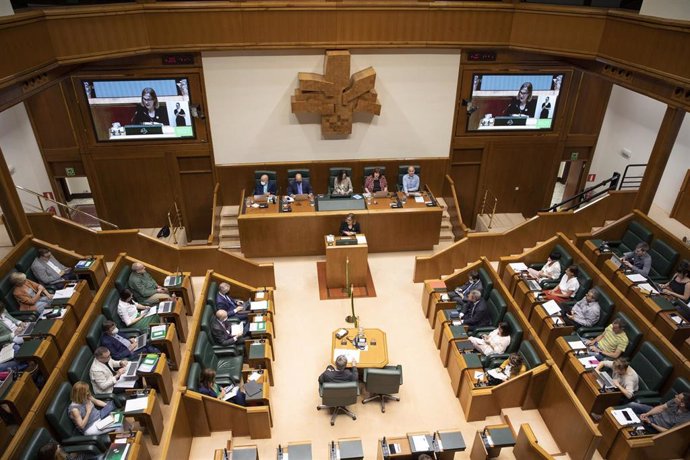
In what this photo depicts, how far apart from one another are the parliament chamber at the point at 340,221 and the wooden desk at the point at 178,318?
44 millimetres

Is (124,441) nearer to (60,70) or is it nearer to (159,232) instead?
(159,232)

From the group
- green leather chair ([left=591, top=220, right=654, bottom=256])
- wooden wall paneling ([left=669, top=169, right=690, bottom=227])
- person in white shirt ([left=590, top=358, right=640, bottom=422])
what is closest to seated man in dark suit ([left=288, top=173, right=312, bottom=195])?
green leather chair ([left=591, top=220, right=654, bottom=256])

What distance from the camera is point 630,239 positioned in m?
8.86

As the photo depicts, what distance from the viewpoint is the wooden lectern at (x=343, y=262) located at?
343 inches

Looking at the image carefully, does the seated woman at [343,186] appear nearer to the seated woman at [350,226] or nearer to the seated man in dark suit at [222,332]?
the seated woman at [350,226]

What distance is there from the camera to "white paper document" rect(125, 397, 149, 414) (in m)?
5.71

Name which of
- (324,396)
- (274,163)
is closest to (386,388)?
(324,396)

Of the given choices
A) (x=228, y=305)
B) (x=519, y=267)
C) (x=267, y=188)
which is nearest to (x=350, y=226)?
(x=267, y=188)

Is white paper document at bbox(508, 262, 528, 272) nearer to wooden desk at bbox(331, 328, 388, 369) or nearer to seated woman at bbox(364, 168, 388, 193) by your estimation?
wooden desk at bbox(331, 328, 388, 369)

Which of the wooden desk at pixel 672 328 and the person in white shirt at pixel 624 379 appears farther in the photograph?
the wooden desk at pixel 672 328

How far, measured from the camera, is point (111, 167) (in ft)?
34.0

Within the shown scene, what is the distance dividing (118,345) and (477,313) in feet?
17.3

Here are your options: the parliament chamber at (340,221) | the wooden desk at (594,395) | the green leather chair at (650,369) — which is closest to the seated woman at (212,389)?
the parliament chamber at (340,221)

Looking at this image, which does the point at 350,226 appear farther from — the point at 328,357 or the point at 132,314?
the point at 132,314
